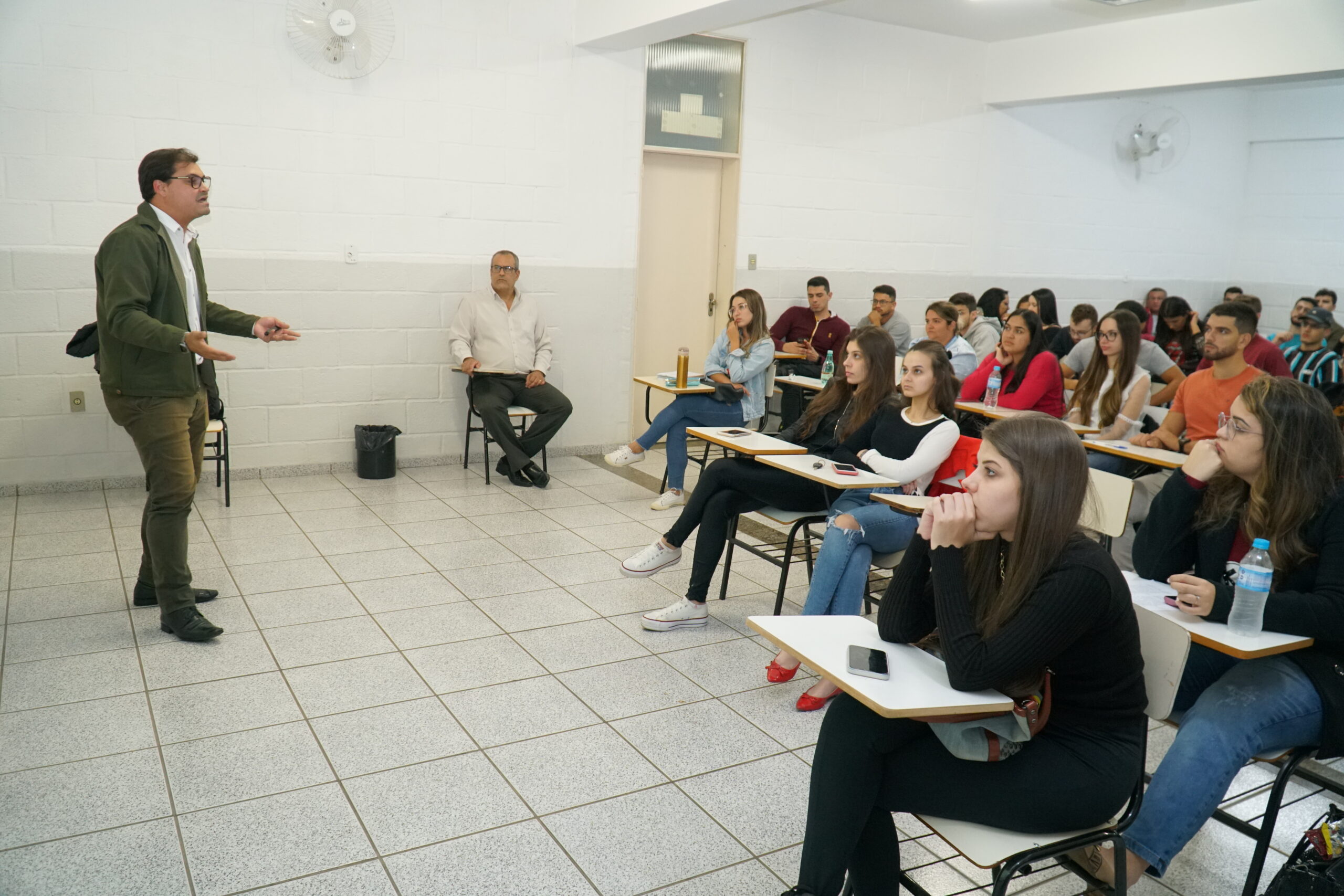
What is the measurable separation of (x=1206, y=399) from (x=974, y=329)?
2.77m

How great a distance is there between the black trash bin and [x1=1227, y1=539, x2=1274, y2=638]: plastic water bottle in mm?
4646

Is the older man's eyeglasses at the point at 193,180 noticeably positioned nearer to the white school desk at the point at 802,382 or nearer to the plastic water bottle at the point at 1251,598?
the plastic water bottle at the point at 1251,598

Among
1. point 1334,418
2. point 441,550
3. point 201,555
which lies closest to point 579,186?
point 441,550

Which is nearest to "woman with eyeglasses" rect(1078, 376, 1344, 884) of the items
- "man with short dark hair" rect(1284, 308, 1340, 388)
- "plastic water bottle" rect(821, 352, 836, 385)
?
"plastic water bottle" rect(821, 352, 836, 385)

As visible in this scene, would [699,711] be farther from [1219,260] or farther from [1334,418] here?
[1219,260]

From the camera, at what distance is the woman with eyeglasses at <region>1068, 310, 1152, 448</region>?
189 inches

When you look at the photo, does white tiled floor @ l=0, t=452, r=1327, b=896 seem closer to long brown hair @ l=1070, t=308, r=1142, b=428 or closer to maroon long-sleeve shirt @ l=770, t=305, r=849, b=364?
long brown hair @ l=1070, t=308, r=1142, b=428

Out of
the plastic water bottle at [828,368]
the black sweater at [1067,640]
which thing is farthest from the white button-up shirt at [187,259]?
the plastic water bottle at [828,368]

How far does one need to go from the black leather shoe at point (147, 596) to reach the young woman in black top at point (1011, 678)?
2769 millimetres

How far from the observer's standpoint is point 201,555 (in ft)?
13.8

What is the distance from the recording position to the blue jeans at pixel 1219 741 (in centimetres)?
187

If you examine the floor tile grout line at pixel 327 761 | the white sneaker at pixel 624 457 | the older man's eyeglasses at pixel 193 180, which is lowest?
the floor tile grout line at pixel 327 761

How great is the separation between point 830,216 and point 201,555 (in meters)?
5.08

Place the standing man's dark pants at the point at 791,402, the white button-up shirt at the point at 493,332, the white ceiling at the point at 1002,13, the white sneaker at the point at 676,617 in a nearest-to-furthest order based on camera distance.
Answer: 1. the white sneaker at the point at 676,617
2. the white button-up shirt at the point at 493,332
3. the standing man's dark pants at the point at 791,402
4. the white ceiling at the point at 1002,13
